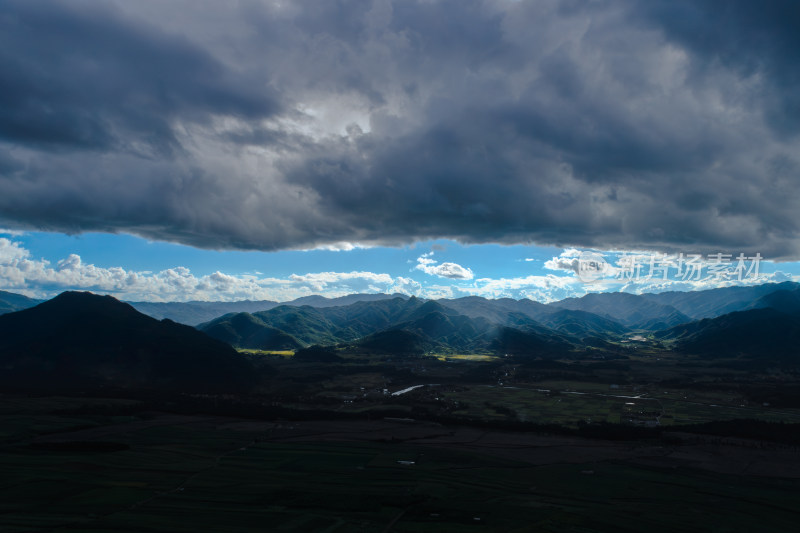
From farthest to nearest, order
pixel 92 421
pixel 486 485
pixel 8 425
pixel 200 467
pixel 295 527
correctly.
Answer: pixel 92 421, pixel 8 425, pixel 200 467, pixel 486 485, pixel 295 527

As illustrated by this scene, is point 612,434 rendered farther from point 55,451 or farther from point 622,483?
point 55,451

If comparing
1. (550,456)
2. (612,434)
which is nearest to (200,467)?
(550,456)

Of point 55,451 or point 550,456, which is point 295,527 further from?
point 55,451

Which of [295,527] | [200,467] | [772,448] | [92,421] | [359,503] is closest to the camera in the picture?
[295,527]

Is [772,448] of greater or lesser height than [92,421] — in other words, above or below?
above

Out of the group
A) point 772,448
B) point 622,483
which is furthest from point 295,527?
point 772,448

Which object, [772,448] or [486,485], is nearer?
[486,485]
